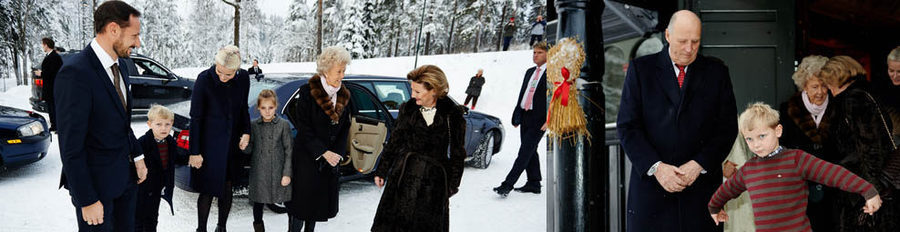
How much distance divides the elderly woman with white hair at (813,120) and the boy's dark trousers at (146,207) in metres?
4.35

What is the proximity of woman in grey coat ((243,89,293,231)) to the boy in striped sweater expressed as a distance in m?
3.09

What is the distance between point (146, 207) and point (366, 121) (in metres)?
1.77

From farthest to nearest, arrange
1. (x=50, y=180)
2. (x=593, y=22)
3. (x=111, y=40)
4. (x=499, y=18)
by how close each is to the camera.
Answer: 1. (x=499, y=18)
2. (x=50, y=180)
3. (x=111, y=40)
4. (x=593, y=22)

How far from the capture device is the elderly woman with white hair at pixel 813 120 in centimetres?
340

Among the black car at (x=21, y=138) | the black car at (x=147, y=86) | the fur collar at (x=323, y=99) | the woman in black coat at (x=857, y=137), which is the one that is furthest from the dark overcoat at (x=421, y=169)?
the black car at (x=147, y=86)

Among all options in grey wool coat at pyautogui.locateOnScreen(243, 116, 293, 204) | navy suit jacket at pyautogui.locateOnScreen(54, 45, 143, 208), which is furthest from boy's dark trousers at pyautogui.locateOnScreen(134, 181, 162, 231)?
navy suit jacket at pyautogui.locateOnScreen(54, 45, 143, 208)

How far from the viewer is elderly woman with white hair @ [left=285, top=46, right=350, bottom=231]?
4012 millimetres

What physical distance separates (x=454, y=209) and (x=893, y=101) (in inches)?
148

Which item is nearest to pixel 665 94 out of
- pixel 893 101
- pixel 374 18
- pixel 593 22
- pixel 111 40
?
pixel 593 22

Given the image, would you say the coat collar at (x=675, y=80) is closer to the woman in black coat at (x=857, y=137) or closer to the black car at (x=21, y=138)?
the woman in black coat at (x=857, y=137)

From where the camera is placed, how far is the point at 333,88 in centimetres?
406

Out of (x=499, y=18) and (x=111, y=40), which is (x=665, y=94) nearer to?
(x=111, y=40)

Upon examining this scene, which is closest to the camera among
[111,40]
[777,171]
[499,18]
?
[111,40]

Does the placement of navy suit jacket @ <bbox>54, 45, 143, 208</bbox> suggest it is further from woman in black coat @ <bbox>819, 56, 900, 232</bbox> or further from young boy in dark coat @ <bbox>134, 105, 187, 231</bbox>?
woman in black coat @ <bbox>819, 56, 900, 232</bbox>
